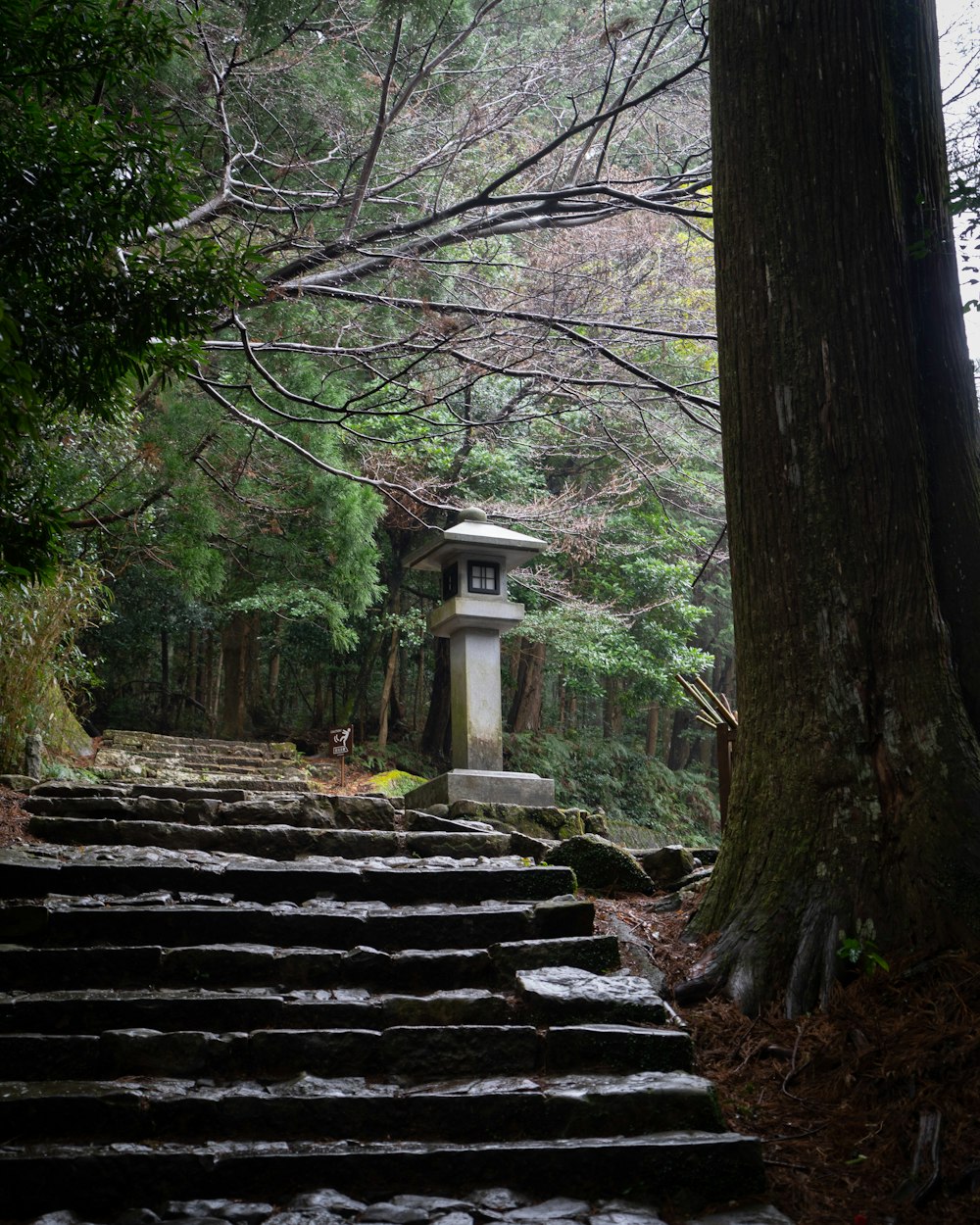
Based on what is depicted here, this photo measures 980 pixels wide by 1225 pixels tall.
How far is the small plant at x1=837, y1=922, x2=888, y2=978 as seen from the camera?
135 inches

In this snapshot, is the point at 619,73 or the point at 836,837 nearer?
the point at 836,837

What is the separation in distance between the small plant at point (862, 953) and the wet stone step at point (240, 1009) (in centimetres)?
114

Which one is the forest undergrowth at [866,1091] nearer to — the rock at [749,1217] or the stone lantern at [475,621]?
the rock at [749,1217]

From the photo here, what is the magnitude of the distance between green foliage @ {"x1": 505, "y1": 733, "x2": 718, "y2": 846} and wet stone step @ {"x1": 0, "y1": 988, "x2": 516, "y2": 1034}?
41.2 feet

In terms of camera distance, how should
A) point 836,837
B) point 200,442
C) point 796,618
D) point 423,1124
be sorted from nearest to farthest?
point 423,1124
point 836,837
point 796,618
point 200,442

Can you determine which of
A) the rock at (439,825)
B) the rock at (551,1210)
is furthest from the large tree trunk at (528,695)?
the rock at (551,1210)

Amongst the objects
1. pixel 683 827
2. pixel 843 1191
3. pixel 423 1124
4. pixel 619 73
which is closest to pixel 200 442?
pixel 619 73

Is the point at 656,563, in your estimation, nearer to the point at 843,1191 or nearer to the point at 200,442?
the point at 200,442

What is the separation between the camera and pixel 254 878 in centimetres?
457

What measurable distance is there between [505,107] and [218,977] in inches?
258

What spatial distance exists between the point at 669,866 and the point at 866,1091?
2.52 meters

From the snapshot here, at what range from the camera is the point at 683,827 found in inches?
687

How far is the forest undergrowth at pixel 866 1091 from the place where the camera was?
2.74 meters

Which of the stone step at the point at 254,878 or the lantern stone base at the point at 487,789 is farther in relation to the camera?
the lantern stone base at the point at 487,789
